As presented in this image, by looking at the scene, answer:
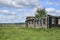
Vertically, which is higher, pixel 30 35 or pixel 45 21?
pixel 30 35

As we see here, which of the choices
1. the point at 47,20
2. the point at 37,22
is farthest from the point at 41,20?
the point at 47,20

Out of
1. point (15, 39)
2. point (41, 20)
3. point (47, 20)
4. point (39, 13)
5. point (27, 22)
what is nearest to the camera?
point (15, 39)

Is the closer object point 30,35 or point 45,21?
point 30,35

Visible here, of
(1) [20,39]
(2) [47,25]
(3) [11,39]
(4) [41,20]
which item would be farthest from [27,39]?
(4) [41,20]

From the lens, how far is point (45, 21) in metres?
33.0

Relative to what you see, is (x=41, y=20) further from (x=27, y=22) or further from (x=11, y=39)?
(x=11, y=39)

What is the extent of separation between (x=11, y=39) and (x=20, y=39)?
116 cm

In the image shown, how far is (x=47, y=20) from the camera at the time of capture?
3147 centimetres

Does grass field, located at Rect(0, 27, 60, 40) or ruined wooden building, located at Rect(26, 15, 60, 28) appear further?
ruined wooden building, located at Rect(26, 15, 60, 28)

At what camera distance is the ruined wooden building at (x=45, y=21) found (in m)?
31.5

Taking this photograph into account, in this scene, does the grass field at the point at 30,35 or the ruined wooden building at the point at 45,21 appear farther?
the ruined wooden building at the point at 45,21

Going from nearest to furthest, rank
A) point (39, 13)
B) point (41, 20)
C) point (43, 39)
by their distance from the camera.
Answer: point (43, 39)
point (41, 20)
point (39, 13)

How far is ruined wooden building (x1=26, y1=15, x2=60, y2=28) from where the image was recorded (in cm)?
3155

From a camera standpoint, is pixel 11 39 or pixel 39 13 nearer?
pixel 11 39
